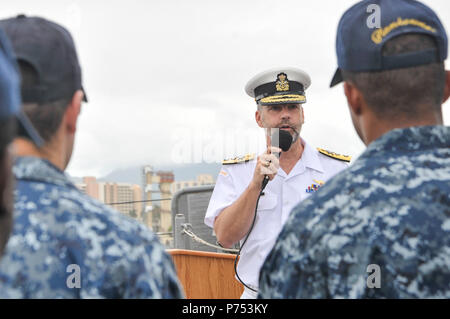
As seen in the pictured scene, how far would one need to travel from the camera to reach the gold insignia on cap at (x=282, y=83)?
137 inches

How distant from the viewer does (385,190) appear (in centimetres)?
142

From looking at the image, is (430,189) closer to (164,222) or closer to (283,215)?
(283,215)

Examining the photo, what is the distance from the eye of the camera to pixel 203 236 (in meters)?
6.18

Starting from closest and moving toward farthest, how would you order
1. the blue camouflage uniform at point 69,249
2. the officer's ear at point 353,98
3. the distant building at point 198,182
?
the blue camouflage uniform at point 69,249 < the officer's ear at point 353,98 < the distant building at point 198,182

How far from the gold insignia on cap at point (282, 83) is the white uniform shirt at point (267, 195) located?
13.3 inches

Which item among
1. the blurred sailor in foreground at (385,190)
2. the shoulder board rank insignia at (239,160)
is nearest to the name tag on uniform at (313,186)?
the shoulder board rank insignia at (239,160)

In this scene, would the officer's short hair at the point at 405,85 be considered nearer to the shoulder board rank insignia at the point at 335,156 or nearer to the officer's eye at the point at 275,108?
the officer's eye at the point at 275,108

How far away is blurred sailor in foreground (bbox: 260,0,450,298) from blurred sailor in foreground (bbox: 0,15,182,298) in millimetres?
326

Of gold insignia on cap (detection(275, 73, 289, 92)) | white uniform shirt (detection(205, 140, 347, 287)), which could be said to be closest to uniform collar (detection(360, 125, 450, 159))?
white uniform shirt (detection(205, 140, 347, 287))

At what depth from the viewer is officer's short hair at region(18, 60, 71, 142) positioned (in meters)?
1.43

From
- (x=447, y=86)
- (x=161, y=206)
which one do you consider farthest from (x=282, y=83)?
(x=161, y=206)

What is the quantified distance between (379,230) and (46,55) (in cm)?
88

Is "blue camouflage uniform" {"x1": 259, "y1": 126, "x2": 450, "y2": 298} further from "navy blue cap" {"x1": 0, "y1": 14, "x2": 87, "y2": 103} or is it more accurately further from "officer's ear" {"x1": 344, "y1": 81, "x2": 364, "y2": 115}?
"navy blue cap" {"x1": 0, "y1": 14, "x2": 87, "y2": 103}

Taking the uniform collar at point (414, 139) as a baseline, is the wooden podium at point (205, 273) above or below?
below
